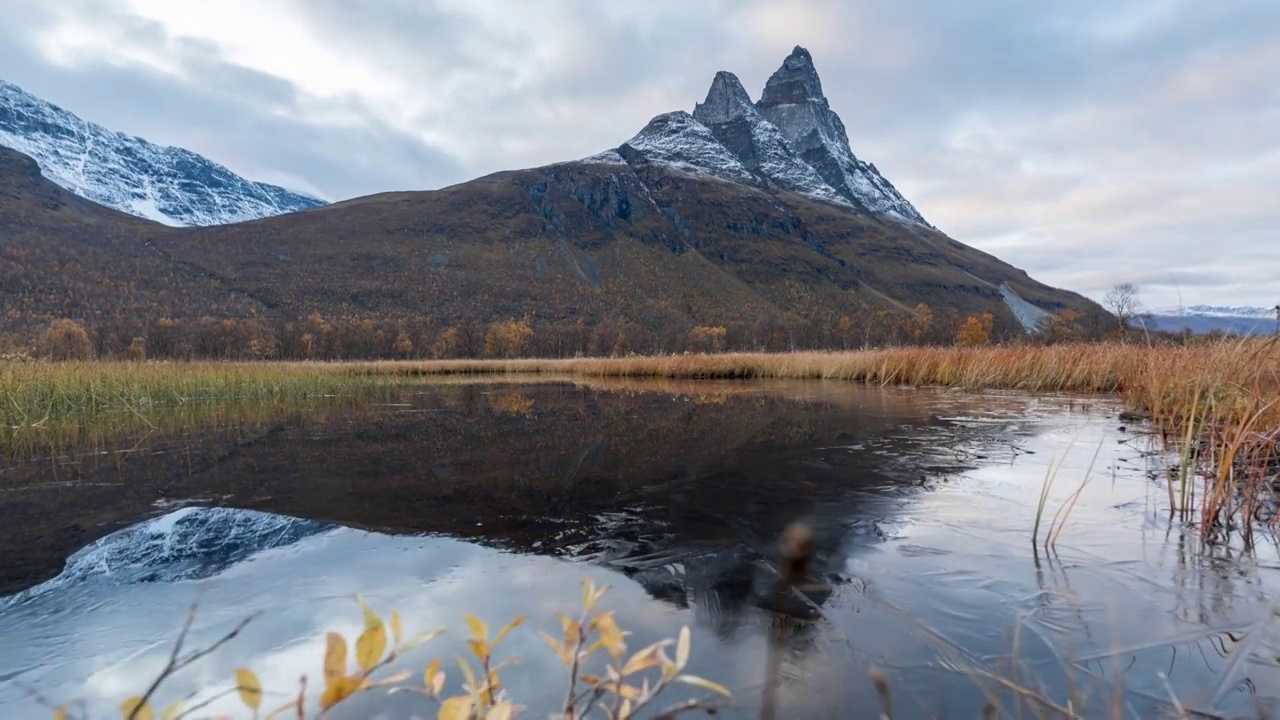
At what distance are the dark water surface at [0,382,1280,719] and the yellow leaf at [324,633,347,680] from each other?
3.66 ft

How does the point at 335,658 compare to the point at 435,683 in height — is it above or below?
above

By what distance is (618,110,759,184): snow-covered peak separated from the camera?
17550 centimetres

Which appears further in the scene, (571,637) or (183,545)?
(183,545)

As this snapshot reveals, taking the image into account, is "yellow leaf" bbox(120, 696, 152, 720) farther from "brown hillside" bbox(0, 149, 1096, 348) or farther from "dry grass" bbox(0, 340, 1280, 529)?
"brown hillside" bbox(0, 149, 1096, 348)

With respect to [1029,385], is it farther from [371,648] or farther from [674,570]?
[371,648]

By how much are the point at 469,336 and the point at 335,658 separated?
6794cm

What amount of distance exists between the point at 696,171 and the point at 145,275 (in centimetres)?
13405

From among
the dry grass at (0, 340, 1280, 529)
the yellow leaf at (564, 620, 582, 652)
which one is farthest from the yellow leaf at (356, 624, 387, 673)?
the dry grass at (0, 340, 1280, 529)

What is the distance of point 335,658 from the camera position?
2.23 ft

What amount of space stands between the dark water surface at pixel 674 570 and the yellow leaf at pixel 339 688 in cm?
111

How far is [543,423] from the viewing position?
8461mm

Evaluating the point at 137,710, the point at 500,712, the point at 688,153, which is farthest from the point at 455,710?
the point at 688,153

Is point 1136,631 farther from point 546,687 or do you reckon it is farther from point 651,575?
point 546,687

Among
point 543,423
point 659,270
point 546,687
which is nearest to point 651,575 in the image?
point 546,687
